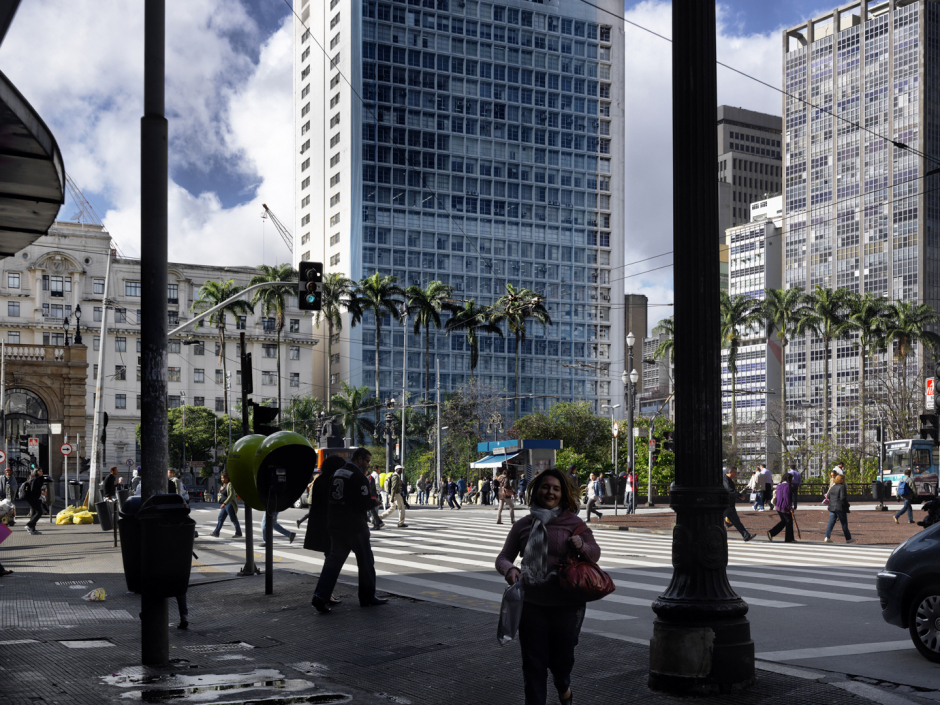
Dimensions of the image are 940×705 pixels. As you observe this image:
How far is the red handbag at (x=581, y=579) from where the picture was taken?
18.7ft

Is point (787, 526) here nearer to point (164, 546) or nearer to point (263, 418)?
point (263, 418)

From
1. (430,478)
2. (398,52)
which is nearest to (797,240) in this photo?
(398,52)

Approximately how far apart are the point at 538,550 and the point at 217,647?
4.36 meters

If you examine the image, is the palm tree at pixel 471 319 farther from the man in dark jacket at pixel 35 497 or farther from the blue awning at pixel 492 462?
the man in dark jacket at pixel 35 497

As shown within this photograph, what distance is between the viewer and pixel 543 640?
585 cm

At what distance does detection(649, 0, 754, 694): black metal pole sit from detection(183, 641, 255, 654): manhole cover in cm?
380

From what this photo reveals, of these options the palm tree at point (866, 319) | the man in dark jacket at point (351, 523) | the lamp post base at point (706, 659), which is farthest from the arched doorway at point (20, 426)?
the palm tree at point (866, 319)

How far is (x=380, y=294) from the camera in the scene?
8625cm

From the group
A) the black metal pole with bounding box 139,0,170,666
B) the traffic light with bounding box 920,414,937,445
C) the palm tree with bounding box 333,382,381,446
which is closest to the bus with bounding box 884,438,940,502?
the traffic light with bounding box 920,414,937,445

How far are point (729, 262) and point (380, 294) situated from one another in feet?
329

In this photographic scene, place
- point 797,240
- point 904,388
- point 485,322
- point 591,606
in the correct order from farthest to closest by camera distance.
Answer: point 797,240, point 485,322, point 904,388, point 591,606

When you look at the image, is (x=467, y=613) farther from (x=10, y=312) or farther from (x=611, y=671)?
(x=10, y=312)

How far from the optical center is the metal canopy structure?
802 cm

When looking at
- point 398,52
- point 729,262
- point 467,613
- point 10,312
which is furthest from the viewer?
point 729,262
